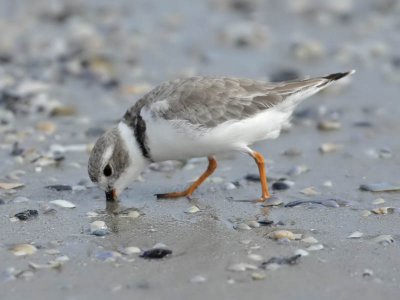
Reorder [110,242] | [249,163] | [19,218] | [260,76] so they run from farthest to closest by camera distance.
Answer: [260,76] < [249,163] < [19,218] < [110,242]

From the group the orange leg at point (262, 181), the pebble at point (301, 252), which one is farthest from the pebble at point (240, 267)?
the orange leg at point (262, 181)

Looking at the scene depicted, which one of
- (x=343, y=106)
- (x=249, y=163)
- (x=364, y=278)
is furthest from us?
(x=343, y=106)

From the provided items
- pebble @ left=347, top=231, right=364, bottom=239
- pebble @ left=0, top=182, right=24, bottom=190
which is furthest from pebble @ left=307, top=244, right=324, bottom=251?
pebble @ left=0, top=182, right=24, bottom=190

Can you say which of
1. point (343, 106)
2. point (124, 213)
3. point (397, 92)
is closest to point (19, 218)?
point (124, 213)

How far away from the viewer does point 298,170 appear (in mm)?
6879

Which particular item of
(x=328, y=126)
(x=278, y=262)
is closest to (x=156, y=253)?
(x=278, y=262)

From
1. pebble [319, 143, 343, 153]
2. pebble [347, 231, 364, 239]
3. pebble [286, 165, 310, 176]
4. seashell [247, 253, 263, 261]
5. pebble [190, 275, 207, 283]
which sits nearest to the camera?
pebble [190, 275, 207, 283]

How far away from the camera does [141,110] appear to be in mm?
6195

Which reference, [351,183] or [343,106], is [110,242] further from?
[343,106]

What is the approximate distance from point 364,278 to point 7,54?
646cm

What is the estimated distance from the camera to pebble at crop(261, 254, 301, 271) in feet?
15.9

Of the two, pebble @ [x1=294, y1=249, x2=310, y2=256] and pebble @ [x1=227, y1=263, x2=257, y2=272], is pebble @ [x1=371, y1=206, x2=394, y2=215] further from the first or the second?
pebble @ [x1=227, y1=263, x2=257, y2=272]

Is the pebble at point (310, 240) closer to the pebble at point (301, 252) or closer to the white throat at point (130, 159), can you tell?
the pebble at point (301, 252)

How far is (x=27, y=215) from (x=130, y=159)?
0.85 m
